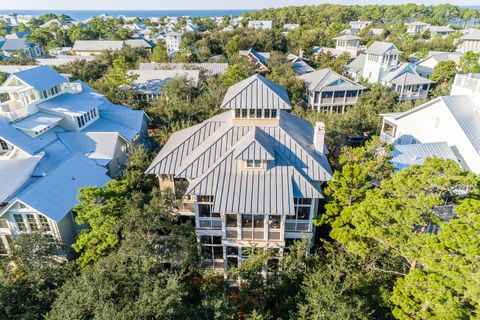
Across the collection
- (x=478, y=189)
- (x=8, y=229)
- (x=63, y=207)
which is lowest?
(x=8, y=229)

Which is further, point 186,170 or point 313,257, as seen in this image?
point 186,170

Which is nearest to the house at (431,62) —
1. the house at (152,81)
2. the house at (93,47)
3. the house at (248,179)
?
the house at (152,81)

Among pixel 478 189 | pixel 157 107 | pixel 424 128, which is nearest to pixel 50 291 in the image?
pixel 478 189

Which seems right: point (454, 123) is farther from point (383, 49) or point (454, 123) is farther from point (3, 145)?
point (3, 145)

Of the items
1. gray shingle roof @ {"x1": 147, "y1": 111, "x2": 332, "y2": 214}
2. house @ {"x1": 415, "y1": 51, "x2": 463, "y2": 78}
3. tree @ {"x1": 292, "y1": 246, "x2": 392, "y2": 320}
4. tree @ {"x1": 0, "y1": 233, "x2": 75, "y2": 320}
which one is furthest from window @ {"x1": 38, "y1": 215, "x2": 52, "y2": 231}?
house @ {"x1": 415, "y1": 51, "x2": 463, "y2": 78}

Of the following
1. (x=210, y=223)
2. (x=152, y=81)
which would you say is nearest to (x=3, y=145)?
(x=210, y=223)

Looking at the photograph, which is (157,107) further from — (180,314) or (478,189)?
(478,189)

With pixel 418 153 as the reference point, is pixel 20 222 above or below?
below
